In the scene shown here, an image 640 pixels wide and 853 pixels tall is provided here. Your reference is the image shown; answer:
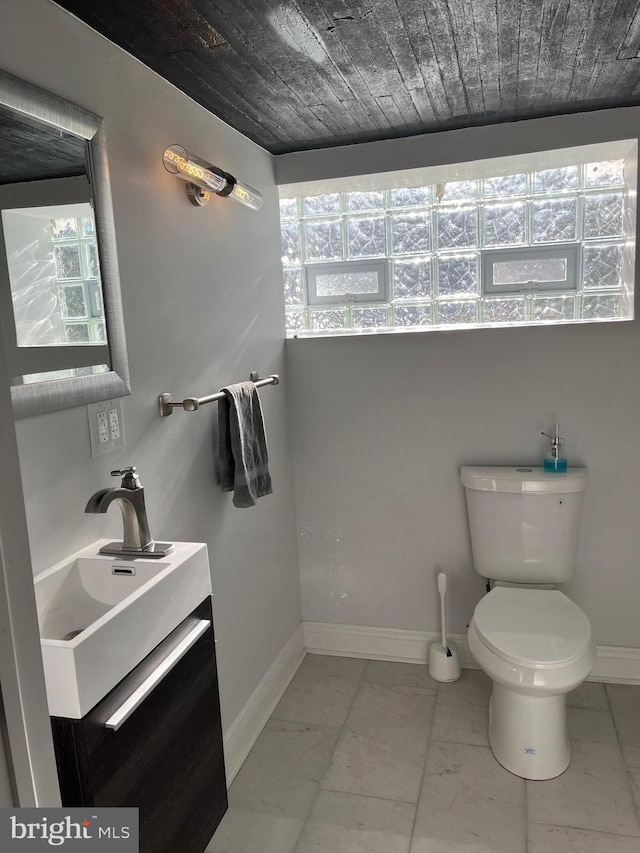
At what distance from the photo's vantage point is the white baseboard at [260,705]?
2219mm

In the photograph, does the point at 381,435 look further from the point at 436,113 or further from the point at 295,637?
the point at 436,113

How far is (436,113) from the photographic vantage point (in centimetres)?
231

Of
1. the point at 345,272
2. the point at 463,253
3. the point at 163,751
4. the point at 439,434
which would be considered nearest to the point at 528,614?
the point at 439,434

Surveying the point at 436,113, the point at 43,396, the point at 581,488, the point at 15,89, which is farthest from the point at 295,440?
the point at 15,89

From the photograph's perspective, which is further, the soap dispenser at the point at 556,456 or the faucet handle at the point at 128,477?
the soap dispenser at the point at 556,456

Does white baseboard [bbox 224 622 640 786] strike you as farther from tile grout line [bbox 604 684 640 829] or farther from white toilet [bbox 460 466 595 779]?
white toilet [bbox 460 466 595 779]

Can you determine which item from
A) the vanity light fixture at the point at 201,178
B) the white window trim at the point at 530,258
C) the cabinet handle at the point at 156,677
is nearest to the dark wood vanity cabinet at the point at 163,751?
the cabinet handle at the point at 156,677

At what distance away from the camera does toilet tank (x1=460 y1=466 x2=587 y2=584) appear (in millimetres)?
2436

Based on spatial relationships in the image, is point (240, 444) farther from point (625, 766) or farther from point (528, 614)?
point (625, 766)

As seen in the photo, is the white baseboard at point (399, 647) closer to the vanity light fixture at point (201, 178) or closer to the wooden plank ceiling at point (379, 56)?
the vanity light fixture at point (201, 178)

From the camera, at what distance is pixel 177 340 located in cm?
194

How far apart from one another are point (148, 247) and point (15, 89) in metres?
0.53

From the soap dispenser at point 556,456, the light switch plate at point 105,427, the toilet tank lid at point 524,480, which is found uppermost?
the light switch plate at point 105,427

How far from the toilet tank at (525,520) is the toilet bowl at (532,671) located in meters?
0.21
